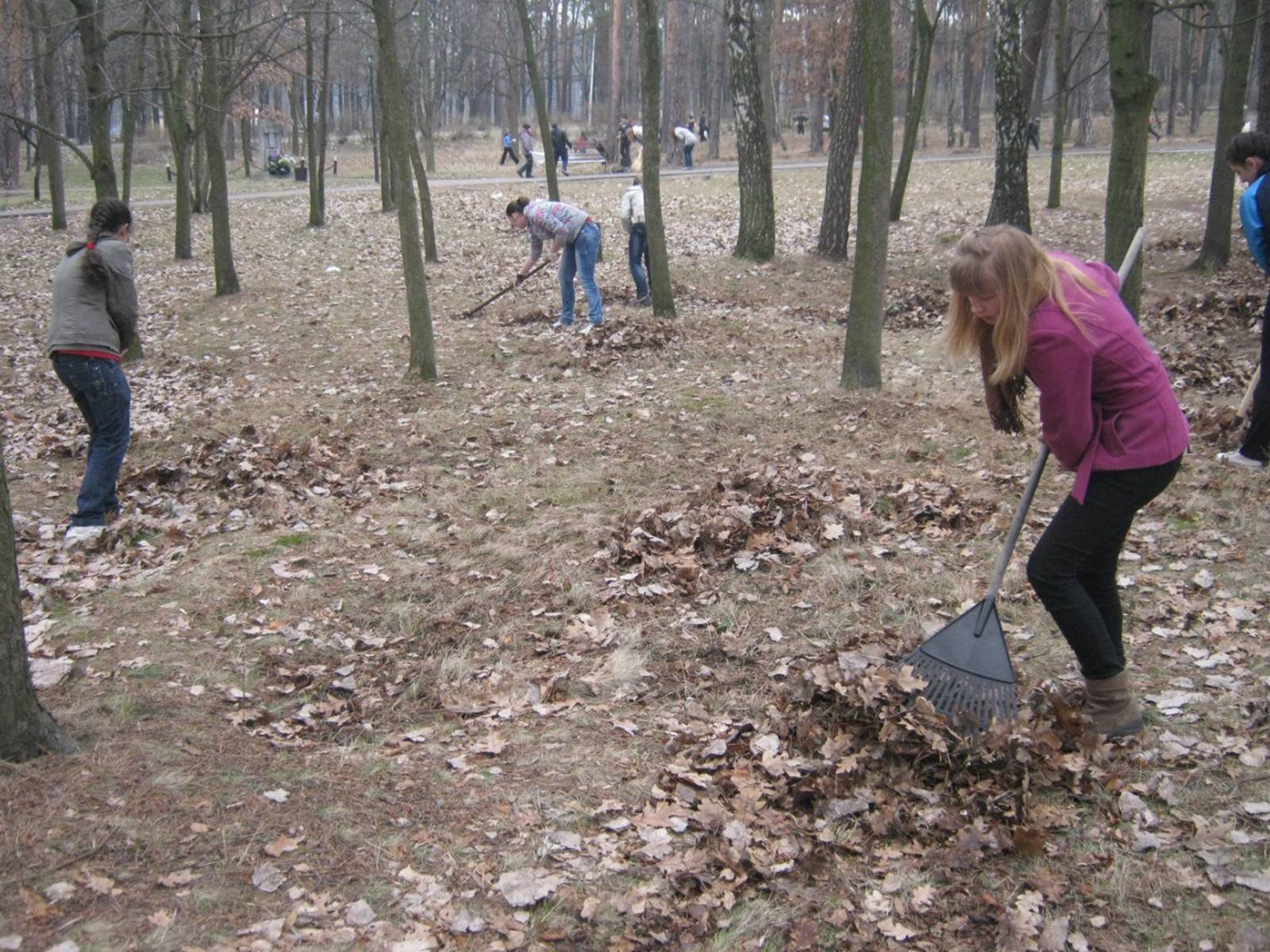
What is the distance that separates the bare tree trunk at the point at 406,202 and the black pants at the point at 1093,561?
7113 mm

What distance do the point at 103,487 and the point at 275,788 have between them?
12.4ft

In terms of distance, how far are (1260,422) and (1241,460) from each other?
25 centimetres

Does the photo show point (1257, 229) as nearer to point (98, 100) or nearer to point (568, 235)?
point (568, 235)

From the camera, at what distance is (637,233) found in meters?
Result: 12.8

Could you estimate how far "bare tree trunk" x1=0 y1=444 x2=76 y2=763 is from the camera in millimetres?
3584

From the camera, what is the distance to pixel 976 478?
6758mm

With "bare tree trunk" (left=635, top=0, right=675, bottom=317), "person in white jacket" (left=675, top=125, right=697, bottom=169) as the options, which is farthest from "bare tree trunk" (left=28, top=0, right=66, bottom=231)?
"person in white jacket" (left=675, top=125, right=697, bottom=169)

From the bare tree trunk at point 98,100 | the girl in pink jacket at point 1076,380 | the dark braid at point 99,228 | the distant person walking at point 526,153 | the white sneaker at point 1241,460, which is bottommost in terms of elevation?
the white sneaker at point 1241,460

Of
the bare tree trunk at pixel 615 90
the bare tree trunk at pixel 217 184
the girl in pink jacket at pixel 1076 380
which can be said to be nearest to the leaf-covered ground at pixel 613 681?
the girl in pink jacket at pixel 1076 380

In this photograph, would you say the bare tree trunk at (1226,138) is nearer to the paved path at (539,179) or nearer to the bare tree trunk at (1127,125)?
the bare tree trunk at (1127,125)

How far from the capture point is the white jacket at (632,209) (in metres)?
12.9

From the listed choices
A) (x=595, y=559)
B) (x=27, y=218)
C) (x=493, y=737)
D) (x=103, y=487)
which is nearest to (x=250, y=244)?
(x=27, y=218)

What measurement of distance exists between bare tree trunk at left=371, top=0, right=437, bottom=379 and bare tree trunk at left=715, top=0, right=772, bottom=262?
6.31 m

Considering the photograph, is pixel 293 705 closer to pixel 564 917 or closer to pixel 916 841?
pixel 564 917
